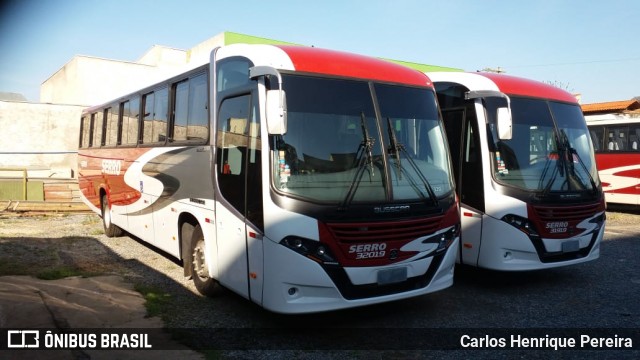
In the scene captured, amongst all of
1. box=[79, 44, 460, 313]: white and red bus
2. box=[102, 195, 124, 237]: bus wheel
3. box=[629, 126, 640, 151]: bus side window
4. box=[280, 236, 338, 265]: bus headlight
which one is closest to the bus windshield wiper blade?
box=[79, 44, 460, 313]: white and red bus

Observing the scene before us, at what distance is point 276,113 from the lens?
448cm

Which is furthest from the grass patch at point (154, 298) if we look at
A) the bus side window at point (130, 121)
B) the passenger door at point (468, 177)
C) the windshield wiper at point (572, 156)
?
the windshield wiper at point (572, 156)

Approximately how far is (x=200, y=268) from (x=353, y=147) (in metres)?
2.80

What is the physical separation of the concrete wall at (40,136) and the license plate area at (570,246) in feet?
76.9

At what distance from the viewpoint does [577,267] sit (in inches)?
331

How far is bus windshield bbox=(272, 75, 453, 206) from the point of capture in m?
4.73

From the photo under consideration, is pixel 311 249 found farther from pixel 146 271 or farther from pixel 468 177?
pixel 146 271

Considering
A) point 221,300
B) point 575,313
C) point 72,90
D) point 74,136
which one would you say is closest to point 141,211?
point 221,300

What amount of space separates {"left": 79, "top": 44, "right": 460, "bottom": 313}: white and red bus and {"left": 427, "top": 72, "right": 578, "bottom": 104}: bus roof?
1.38 metres

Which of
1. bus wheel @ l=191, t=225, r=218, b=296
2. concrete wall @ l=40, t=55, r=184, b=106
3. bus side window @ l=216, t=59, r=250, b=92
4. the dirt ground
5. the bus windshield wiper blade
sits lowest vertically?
the dirt ground

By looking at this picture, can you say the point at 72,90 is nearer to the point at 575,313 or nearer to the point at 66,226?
the point at 66,226

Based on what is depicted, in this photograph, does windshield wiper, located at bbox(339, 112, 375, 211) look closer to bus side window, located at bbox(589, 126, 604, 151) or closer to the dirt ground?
the dirt ground

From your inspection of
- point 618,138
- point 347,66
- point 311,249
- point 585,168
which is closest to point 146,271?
point 311,249

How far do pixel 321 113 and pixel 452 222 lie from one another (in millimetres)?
2000
